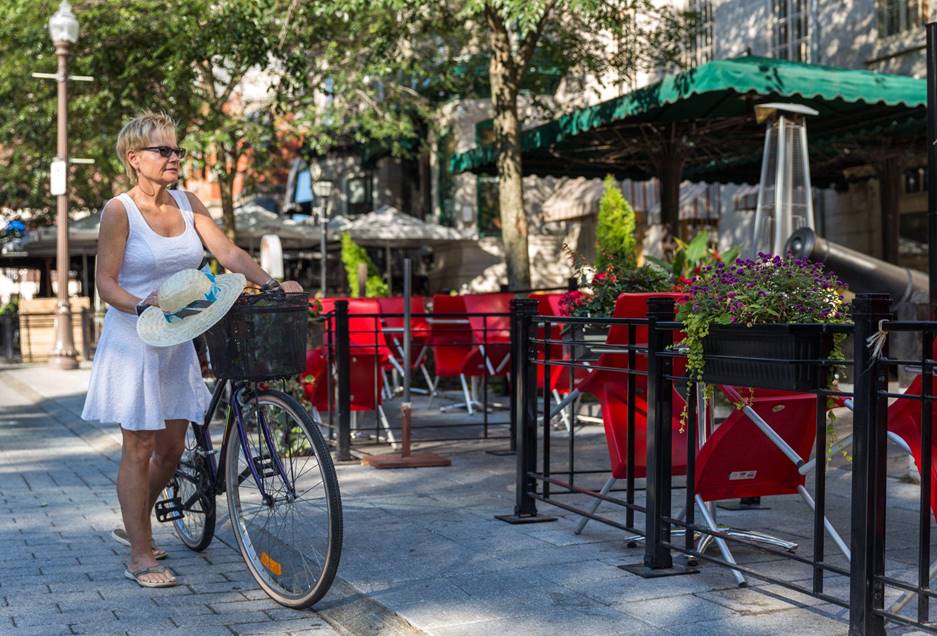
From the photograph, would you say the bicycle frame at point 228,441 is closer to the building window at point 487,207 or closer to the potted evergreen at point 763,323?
the potted evergreen at point 763,323

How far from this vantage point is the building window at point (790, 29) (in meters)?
21.7

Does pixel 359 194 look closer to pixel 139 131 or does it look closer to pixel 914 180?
pixel 914 180

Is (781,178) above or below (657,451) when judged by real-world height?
above

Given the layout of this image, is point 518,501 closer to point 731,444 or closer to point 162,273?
point 731,444

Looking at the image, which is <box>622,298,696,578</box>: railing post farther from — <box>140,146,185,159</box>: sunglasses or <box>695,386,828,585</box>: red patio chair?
<box>140,146,185,159</box>: sunglasses

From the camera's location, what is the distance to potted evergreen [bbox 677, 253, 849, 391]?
4039 mm

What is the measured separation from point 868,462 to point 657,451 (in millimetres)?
1296

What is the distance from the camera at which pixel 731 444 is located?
4.73 metres

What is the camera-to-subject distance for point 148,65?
2006cm

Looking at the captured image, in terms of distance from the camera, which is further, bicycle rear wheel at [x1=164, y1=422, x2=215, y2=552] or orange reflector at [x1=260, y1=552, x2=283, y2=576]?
bicycle rear wheel at [x1=164, y1=422, x2=215, y2=552]

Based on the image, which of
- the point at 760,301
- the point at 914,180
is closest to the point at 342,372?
the point at 760,301

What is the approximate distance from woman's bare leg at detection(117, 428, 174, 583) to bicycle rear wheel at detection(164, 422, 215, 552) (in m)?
0.28

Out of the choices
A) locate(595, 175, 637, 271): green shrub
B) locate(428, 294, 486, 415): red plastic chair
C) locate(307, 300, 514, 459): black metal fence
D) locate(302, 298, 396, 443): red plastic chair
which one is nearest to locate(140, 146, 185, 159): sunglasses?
locate(307, 300, 514, 459): black metal fence

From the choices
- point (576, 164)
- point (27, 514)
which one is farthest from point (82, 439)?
point (576, 164)
